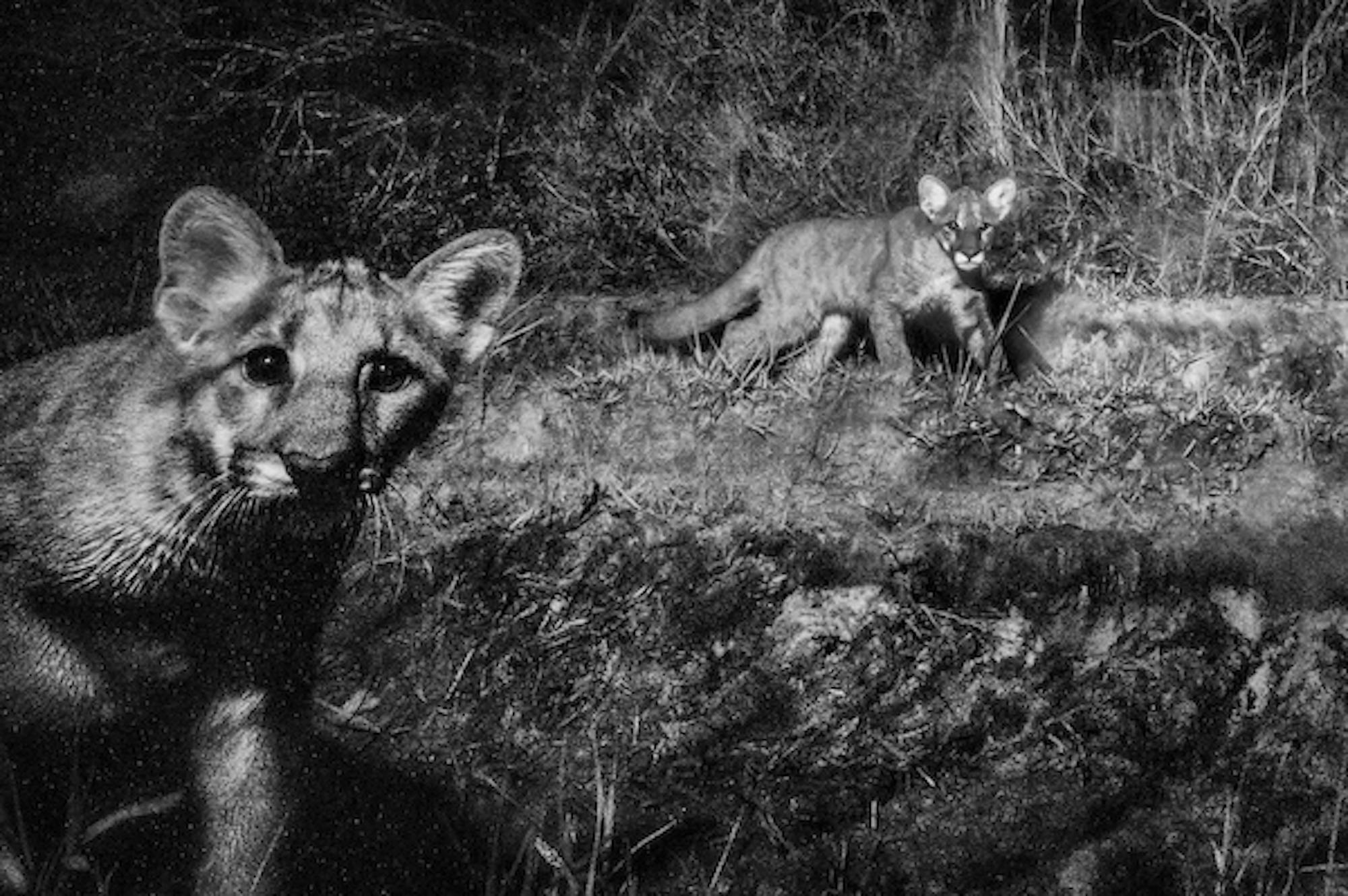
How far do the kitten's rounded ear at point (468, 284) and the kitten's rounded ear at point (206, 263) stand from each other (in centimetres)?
38

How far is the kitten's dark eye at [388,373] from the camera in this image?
388 centimetres

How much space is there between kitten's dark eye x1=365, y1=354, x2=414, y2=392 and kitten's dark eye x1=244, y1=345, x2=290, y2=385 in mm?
195

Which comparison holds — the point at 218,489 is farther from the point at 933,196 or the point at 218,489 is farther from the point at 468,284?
the point at 933,196

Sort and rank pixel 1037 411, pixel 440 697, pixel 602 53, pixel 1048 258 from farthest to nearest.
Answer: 1. pixel 602 53
2. pixel 1048 258
3. pixel 1037 411
4. pixel 440 697

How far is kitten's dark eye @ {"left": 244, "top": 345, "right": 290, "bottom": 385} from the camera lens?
378cm

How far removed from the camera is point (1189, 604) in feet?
14.6

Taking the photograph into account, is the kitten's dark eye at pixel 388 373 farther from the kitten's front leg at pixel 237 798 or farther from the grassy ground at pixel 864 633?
the kitten's front leg at pixel 237 798

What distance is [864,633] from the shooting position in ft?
14.0

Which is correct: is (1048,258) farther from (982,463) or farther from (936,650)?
(936,650)

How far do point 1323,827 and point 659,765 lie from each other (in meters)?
1.94

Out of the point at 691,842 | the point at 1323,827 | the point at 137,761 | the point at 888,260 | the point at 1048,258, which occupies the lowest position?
the point at 1323,827

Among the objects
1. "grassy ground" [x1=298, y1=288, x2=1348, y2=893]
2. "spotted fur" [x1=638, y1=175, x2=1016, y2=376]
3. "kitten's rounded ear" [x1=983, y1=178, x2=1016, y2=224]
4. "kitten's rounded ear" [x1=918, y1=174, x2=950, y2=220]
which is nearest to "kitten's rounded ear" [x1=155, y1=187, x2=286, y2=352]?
"grassy ground" [x1=298, y1=288, x2=1348, y2=893]

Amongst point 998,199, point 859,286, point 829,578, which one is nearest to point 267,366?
point 829,578

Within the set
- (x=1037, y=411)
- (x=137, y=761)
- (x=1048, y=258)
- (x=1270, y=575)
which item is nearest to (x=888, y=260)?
(x=1037, y=411)
